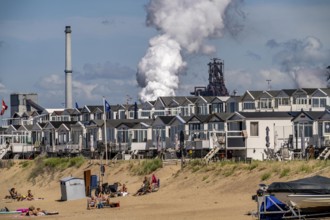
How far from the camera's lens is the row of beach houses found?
7069cm

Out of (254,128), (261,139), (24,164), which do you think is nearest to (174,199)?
(261,139)

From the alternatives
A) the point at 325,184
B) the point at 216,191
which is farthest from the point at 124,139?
the point at 325,184

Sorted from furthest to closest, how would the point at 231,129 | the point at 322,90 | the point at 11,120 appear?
the point at 11,120, the point at 322,90, the point at 231,129

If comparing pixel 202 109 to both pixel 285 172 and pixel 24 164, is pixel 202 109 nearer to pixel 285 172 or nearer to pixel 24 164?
pixel 24 164

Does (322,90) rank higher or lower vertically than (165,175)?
higher

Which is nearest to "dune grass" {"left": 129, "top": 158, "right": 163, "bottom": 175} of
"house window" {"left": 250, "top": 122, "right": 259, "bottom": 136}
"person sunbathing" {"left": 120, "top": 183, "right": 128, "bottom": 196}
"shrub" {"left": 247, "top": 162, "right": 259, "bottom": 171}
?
"person sunbathing" {"left": 120, "top": 183, "right": 128, "bottom": 196}

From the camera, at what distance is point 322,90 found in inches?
3607

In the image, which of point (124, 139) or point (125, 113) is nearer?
point (124, 139)

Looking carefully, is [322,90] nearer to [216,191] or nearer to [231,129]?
[231,129]

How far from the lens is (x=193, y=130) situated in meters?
80.2

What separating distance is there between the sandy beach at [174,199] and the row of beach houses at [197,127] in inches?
338

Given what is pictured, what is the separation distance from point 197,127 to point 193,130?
2.30 feet

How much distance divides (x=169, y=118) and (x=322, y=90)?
1580cm

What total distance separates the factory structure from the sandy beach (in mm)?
6028
